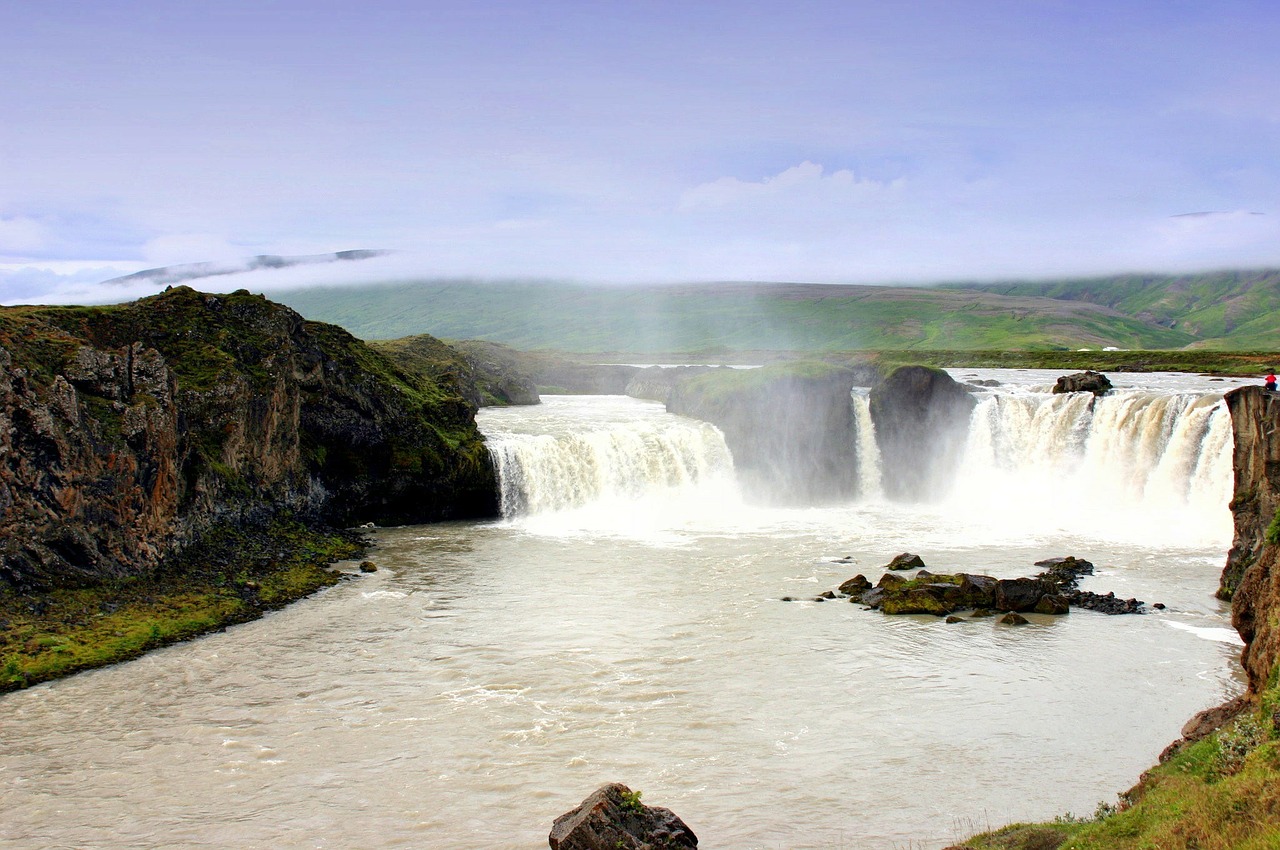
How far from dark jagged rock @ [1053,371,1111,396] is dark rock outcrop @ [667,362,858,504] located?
1489cm

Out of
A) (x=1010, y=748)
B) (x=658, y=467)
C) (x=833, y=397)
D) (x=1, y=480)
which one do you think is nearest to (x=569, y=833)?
(x=1010, y=748)

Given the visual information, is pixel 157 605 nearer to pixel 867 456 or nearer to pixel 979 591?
pixel 979 591

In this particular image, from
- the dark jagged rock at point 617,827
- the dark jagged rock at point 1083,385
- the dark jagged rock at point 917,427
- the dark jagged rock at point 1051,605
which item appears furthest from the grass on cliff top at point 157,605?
the dark jagged rock at point 1083,385

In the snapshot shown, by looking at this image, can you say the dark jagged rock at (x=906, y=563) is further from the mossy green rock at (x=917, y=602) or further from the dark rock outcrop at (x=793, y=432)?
the dark rock outcrop at (x=793, y=432)

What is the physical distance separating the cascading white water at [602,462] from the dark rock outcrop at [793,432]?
1623mm

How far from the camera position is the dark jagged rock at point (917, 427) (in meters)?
60.7

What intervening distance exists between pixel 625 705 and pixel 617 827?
9.83 meters

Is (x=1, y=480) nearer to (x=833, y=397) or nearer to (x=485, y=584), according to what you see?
(x=485, y=584)

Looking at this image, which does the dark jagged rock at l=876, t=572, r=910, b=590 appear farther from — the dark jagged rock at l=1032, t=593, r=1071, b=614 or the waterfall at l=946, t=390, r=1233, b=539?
the waterfall at l=946, t=390, r=1233, b=539

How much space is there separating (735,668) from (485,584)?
539 inches

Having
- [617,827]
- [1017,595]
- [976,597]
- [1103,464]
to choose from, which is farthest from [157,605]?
[1103,464]

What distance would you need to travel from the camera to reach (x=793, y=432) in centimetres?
6047

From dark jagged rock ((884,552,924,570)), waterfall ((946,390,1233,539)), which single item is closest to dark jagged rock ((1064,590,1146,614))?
dark jagged rock ((884,552,924,570))

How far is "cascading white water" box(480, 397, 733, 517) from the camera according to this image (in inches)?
2146
